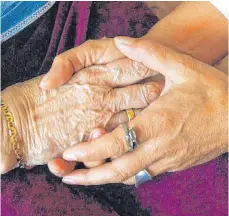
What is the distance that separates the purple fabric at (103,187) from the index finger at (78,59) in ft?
0.42

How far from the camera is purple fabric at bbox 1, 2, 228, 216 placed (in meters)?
1.11

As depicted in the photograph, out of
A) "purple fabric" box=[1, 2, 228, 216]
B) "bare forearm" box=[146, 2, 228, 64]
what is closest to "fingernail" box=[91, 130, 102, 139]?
"purple fabric" box=[1, 2, 228, 216]

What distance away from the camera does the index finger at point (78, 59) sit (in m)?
1.13

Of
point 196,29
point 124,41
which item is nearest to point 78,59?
point 124,41

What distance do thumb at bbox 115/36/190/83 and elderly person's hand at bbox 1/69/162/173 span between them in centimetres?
7

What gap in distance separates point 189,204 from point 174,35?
46 centimetres

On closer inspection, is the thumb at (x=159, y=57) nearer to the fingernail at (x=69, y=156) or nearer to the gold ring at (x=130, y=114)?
the gold ring at (x=130, y=114)

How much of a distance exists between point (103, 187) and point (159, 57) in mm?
359

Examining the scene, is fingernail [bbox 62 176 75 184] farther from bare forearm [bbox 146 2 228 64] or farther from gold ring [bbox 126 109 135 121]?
bare forearm [bbox 146 2 228 64]

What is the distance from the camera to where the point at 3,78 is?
123cm

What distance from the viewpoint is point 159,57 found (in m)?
1.12

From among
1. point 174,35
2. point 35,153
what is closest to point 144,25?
point 174,35

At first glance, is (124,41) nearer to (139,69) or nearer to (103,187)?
(139,69)

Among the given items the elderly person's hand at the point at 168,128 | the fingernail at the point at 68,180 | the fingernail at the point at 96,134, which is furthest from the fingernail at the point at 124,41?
the fingernail at the point at 68,180
